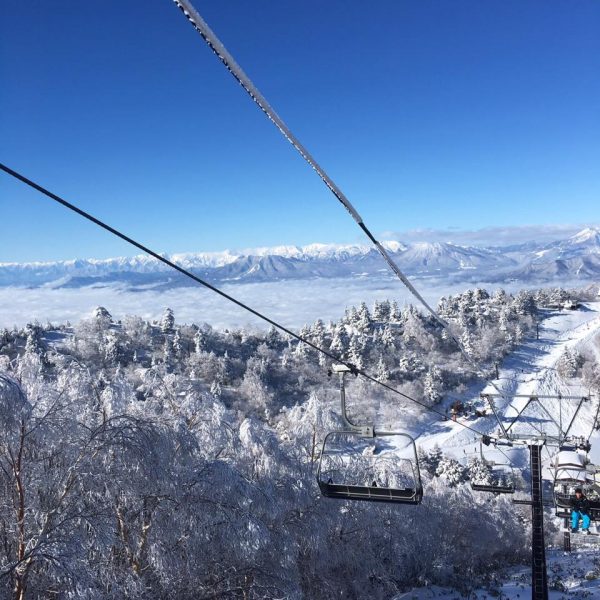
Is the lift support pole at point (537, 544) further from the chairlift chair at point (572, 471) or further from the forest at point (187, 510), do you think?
the forest at point (187, 510)

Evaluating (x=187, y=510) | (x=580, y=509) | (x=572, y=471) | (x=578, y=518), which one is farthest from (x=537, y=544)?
(x=187, y=510)

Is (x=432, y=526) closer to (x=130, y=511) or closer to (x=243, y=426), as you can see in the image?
(x=243, y=426)

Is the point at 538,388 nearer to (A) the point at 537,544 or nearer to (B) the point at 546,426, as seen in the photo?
(B) the point at 546,426

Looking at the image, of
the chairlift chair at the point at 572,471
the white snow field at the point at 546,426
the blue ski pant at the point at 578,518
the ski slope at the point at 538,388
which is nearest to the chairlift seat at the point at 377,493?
the white snow field at the point at 546,426

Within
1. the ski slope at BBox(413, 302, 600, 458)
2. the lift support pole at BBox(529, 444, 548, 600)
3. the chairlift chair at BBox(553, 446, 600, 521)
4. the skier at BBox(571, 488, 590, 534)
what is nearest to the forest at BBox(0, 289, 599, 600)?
the lift support pole at BBox(529, 444, 548, 600)

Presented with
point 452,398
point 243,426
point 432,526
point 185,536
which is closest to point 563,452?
point 432,526

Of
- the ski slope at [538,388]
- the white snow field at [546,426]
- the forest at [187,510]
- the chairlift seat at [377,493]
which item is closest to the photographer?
the chairlift seat at [377,493]

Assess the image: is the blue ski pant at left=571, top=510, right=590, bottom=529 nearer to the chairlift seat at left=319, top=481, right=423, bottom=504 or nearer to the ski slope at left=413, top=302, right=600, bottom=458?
the chairlift seat at left=319, top=481, right=423, bottom=504
